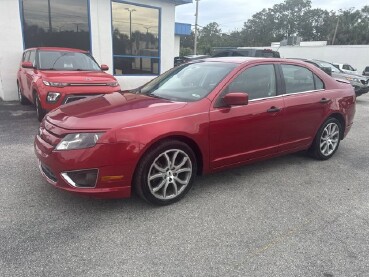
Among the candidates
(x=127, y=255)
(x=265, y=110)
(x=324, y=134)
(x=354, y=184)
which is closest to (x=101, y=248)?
(x=127, y=255)

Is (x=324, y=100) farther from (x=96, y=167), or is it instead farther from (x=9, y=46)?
(x=9, y=46)

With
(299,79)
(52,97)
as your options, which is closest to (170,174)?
(299,79)

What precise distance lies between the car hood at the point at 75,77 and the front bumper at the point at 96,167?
11.6 feet

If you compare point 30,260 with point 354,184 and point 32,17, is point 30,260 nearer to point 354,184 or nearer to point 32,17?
Result: point 354,184

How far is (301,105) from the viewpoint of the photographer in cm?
452

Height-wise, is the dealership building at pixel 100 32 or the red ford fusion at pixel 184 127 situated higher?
the dealership building at pixel 100 32

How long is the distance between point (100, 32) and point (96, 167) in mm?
9094

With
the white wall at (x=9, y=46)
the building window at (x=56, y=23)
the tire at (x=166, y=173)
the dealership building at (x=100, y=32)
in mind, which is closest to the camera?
the tire at (x=166, y=173)

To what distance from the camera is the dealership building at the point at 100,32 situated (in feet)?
30.8

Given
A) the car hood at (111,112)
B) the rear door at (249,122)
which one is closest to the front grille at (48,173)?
the car hood at (111,112)

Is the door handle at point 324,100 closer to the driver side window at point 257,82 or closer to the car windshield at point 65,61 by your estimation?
the driver side window at point 257,82

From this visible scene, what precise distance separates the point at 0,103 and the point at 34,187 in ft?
21.4

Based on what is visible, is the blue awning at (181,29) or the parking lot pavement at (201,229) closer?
the parking lot pavement at (201,229)

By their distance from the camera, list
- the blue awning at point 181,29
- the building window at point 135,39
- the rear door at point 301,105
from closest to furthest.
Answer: the rear door at point 301,105 < the building window at point 135,39 < the blue awning at point 181,29
